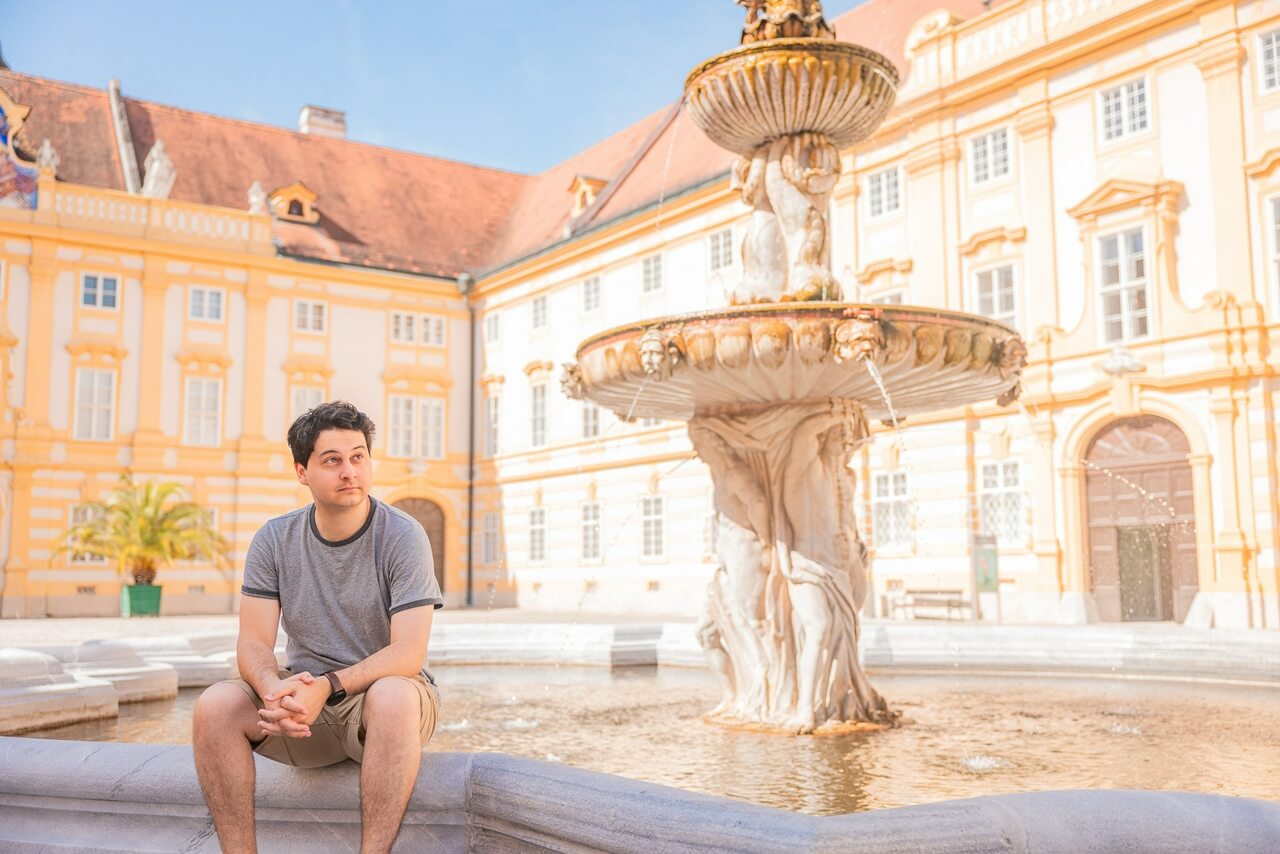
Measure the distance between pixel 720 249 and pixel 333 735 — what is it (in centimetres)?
2350

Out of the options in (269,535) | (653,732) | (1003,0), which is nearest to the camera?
(269,535)

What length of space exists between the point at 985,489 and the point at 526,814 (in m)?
18.4

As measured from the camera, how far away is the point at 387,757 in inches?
121

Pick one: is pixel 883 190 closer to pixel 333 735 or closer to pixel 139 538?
pixel 139 538

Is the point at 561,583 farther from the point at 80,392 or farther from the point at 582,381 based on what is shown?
the point at 582,381

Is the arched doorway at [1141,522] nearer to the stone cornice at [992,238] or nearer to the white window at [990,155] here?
the stone cornice at [992,238]

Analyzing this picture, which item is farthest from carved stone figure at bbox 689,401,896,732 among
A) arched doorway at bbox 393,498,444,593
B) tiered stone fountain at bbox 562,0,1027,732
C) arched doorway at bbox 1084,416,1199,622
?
arched doorway at bbox 393,498,444,593

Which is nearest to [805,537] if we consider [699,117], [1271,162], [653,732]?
[653,732]

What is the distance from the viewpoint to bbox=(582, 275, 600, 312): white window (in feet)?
98.4

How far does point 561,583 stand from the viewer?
98.8 ft

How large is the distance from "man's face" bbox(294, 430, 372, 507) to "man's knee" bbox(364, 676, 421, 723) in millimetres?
533

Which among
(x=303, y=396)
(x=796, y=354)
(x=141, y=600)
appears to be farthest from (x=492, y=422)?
(x=796, y=354)

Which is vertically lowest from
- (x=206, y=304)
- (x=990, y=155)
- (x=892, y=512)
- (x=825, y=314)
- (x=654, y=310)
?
(x=892, y=512)

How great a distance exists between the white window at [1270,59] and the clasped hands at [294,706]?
728 inches
